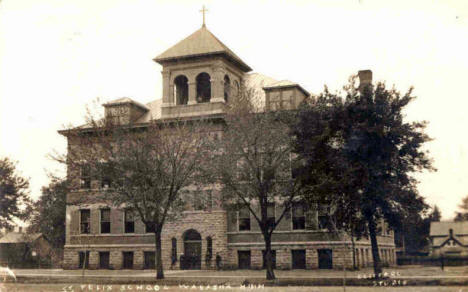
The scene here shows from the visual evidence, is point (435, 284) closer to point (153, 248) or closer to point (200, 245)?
point (200, 245)

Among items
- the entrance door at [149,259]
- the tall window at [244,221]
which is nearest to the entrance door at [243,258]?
the tall window at [244,221]

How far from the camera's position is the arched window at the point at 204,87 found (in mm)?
44219

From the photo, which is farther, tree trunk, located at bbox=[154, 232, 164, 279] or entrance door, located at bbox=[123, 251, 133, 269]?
entrance door, located at bbox=[123, 251, 133, 269]

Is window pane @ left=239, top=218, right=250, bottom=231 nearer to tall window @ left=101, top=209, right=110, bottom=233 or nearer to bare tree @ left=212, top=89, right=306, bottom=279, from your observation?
tall window @ left=101, top=209, right=110, bottom=233

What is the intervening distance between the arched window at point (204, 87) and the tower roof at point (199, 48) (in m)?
2.44

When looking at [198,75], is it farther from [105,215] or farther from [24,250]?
[24,250]

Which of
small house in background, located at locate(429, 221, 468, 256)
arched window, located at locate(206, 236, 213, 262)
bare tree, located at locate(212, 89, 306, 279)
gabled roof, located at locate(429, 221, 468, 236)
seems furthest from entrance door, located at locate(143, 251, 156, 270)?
gabled roof, located at locate(429, 221, 468, 236)

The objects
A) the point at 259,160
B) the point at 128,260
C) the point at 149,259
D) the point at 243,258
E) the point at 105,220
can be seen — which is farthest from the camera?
the point at 105,220

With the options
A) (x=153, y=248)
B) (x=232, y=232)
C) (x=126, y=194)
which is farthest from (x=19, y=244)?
(x=126, y=194)

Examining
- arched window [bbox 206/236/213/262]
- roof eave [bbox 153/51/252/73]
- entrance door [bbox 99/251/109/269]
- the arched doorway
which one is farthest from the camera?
entrance door [bbox 99/251/109/269]

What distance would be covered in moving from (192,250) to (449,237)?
27.8 metres

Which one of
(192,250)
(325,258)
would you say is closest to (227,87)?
(192,250)

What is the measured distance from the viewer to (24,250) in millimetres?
57906

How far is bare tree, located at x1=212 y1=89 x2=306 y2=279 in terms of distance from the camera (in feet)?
94.5
